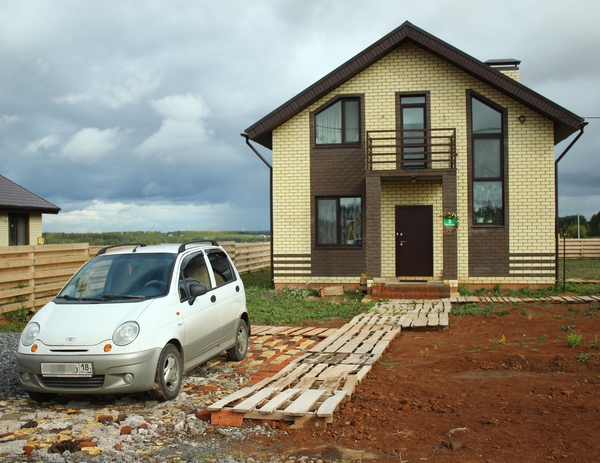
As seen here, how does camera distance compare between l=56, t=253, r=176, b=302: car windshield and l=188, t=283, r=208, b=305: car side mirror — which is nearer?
l=56, t=253, r=176, b=302: car windshield

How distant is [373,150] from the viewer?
18.0m

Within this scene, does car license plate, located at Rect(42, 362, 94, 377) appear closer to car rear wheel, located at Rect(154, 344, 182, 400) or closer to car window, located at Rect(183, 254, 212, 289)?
car rear wheel, located at Rect(154, 344, 182, 400)

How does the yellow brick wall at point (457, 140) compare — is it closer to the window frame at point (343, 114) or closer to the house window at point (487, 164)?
the window frame at point (343, 114)

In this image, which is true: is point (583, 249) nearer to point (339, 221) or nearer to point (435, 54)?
point (435, 54)

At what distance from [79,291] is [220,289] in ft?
6.23

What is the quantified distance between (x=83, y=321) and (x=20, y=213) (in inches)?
1031

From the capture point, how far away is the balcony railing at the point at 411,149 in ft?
55.9

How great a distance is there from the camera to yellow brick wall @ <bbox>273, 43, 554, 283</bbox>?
17406 millimetres

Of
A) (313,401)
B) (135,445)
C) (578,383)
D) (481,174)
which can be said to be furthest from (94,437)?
(481,174)

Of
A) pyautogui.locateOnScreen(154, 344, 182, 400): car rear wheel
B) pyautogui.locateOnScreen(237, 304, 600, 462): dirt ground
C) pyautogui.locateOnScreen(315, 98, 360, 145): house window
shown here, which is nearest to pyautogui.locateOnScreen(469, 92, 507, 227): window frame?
pyautogui.locateOnScreen(315, 98, 360, 145): house window

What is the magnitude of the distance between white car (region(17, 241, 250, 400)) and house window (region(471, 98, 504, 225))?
1140 centimetres

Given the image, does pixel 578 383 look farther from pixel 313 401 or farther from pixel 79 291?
pixel 79 291

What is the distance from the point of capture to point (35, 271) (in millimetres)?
14023

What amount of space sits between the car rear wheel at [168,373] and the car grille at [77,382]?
607mm
